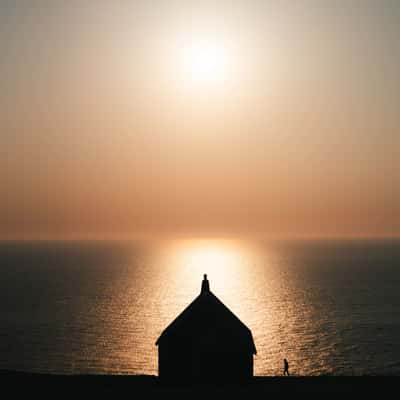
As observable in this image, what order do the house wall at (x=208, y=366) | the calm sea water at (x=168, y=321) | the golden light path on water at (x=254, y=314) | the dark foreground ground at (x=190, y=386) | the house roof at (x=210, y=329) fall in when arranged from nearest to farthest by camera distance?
the dark foreground ground at (x=190, y=386), the house wall at (x=208, y=366), the house roof at (x=210, y=329), the calm sea water at (x=168, y=321), the golden light path on water at (x=254, y=314)

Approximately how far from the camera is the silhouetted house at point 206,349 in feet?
79.4

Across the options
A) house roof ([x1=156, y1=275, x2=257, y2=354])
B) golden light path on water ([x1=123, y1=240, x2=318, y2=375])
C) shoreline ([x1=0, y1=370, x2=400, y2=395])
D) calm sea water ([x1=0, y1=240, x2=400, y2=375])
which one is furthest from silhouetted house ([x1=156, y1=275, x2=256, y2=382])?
calm sea water ([x1=0, y1=240, x2=400, y2=375])

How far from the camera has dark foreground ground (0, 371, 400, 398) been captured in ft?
75.9

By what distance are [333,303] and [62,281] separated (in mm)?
104393

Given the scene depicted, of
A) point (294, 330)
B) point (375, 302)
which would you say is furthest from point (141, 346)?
point (375, 302)

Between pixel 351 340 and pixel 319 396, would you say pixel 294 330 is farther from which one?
pixel 319 396

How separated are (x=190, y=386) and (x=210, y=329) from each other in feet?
9.57

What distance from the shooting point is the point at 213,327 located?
24.7m

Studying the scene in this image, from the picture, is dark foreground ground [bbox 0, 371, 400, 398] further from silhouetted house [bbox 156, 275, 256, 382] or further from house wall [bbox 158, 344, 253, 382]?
silhouetted house [bbox 156, 275, 256, 382]

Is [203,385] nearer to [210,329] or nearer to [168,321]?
[210,329]

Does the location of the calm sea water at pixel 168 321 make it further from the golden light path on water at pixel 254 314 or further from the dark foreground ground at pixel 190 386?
the dark foreground ground at pixel 190 386

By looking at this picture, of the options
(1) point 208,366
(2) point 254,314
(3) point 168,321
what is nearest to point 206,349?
(1) point 208,366

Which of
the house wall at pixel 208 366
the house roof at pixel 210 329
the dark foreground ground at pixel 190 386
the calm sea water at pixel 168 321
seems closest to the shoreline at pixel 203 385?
the dark foreground ground at pixel 190 386

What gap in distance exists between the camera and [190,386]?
77.8 feet
